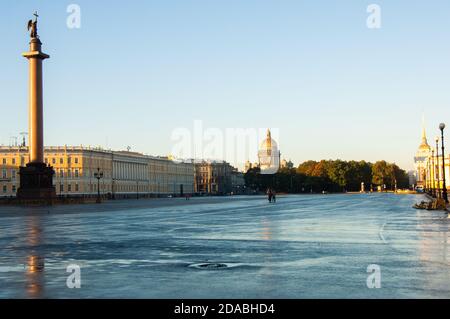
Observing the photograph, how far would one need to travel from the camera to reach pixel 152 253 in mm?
15828

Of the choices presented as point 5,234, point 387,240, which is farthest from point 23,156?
point 387,240

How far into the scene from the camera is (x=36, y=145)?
260 feet

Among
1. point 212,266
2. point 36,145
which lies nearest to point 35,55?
point 36,145

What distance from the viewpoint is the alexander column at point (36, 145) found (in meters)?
76.6
